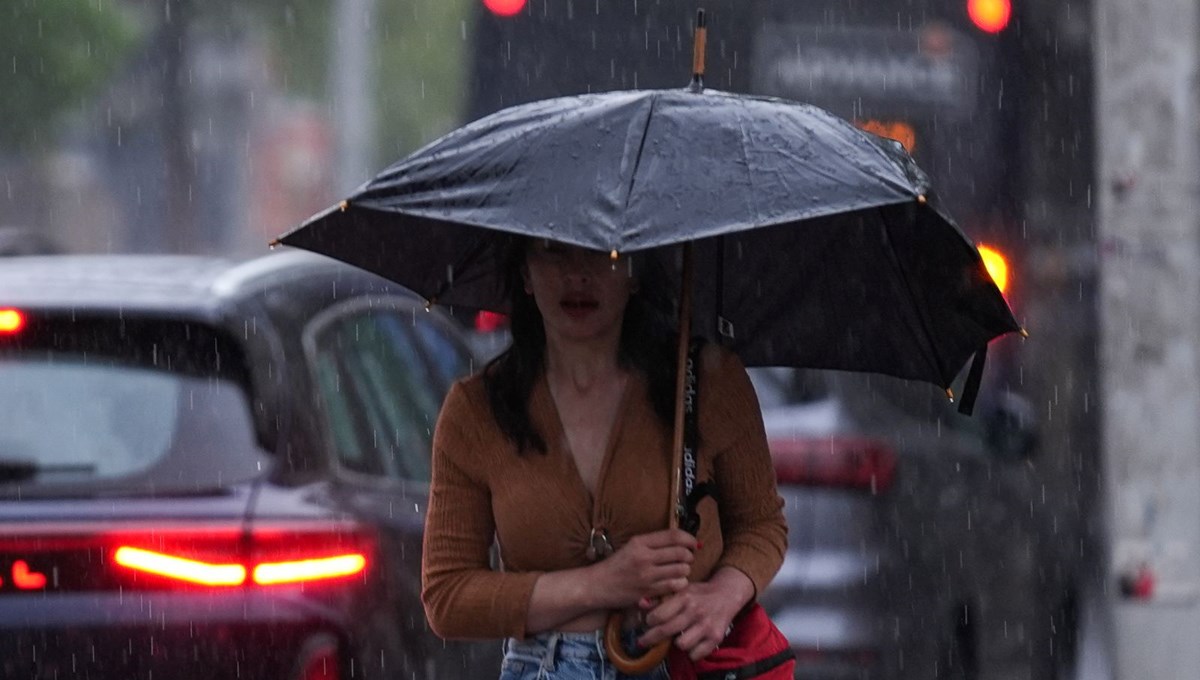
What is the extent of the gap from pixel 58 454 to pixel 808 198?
79.9 inches

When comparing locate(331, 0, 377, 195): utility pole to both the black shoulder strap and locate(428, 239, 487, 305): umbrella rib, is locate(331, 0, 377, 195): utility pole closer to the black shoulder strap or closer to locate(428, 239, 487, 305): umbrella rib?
locate(428, 239, 487, 305): umbrella rib

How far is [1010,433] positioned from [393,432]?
195 centimetres

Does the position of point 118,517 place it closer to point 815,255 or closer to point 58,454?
point 58,454

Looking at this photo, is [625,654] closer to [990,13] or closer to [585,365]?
[585,365]

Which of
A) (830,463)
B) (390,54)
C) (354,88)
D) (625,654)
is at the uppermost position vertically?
(390,54)

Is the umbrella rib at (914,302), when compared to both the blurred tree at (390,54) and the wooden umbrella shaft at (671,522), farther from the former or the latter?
the blurred tree at (390,54)

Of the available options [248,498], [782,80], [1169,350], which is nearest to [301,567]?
[248,498]

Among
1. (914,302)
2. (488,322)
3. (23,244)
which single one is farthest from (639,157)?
(488,322)

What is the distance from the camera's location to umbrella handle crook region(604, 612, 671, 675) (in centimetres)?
358

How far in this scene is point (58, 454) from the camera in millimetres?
4828

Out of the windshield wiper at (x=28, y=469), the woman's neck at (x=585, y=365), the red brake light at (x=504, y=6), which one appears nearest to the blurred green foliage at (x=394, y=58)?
the red brake light at (x=504, y=6)

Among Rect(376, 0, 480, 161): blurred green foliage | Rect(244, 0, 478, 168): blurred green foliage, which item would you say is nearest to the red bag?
Rect(244, 0, 478, 168): blurred green foliage

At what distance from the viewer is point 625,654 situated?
11.9ft

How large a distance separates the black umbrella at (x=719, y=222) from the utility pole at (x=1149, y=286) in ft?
10.7
